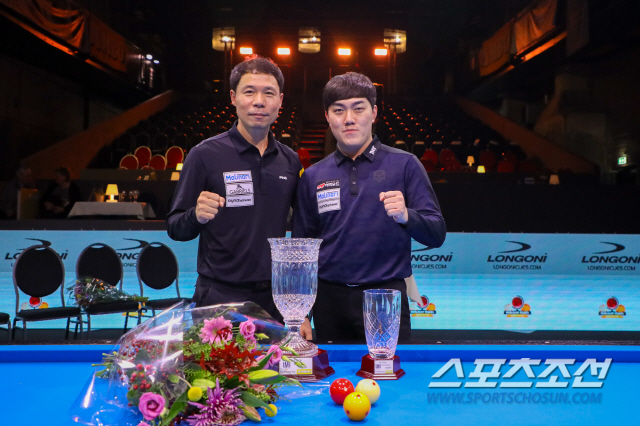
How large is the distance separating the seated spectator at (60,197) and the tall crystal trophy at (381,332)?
25.8ft

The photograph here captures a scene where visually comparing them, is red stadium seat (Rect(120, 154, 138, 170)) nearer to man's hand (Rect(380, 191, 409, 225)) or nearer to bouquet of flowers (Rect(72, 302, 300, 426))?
man's hand (Rect(380, 191, 409, 225))

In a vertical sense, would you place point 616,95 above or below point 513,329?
above

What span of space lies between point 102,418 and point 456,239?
5.65m

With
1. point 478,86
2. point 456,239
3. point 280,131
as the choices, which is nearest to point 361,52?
point 478,86

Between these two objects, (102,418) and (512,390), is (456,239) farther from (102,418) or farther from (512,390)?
(102,418)

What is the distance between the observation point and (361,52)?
59.0 feet

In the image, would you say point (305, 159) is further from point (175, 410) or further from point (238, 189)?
point (175, 410)

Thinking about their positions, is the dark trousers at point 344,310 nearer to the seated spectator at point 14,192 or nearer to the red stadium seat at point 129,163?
the seated spectator at point 14,192

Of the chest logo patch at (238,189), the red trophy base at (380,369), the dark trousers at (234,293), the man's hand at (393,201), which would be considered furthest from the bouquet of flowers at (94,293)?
the red trophy base at (380,369)

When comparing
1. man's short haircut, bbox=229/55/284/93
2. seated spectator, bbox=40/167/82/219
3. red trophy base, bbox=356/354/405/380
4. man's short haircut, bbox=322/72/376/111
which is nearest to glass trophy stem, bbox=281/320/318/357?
red trophy base, bbox=356/354/405/380

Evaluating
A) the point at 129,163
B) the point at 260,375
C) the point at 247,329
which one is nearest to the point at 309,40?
the point at 129,163

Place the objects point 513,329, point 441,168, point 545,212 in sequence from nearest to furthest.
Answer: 1. point 513,329
2. point 545,212
3. point 441,168

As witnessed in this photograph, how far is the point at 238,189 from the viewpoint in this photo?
2.12 meters

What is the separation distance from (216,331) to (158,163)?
1037 centimetres
